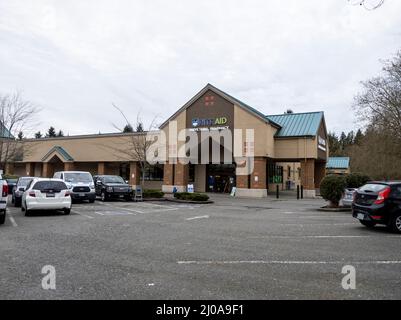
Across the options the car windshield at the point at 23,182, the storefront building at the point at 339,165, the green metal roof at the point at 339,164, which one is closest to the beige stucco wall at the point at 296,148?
the car windshield at the point at 23,182

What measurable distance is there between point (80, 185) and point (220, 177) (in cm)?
1866

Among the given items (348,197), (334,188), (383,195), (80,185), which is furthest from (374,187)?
(80,185)

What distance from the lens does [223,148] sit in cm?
3562

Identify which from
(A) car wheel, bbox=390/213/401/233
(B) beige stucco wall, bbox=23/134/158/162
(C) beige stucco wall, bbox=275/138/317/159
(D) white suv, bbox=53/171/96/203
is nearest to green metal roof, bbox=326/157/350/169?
A: (C) beige stucco wall, bbox=275/138/317/159

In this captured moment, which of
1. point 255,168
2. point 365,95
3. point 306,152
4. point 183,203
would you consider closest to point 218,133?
point 255,168

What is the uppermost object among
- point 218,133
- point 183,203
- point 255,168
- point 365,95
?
point 365,95

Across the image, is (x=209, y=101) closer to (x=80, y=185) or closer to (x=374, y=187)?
(x=80, y=185)

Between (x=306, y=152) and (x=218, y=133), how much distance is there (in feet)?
26.7

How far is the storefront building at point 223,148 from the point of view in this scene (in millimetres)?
32469

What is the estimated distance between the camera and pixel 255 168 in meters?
32.1

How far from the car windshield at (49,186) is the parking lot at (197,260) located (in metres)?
2.51

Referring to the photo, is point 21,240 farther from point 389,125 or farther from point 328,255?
point 389,125

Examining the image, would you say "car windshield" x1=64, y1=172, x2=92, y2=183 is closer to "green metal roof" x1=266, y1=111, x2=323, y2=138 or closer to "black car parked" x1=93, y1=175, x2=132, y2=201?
"black car parked" x1=93, y1=175, x2=132, y2=201
